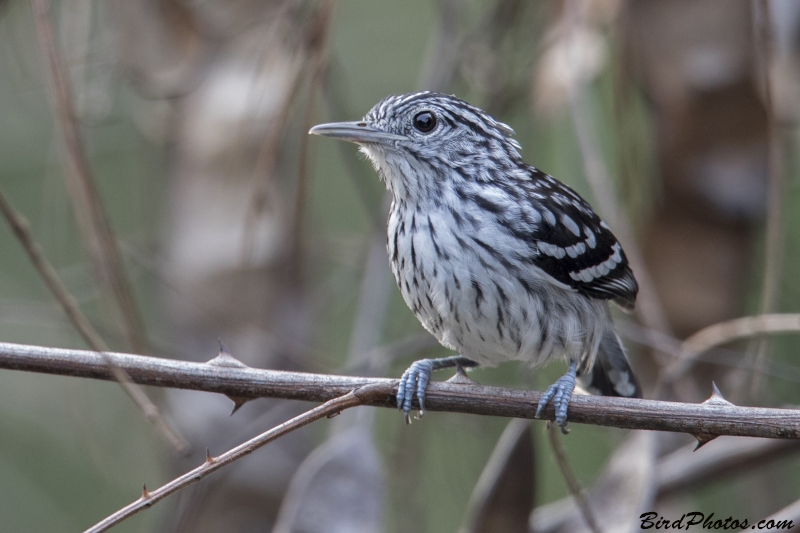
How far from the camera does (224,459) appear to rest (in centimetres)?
209

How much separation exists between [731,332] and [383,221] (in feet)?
5.58

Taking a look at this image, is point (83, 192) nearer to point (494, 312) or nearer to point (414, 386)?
point (414, 386)

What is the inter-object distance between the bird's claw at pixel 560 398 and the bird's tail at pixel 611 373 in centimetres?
89

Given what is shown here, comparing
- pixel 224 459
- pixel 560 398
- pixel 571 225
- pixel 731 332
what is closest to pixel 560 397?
pixel 560 398

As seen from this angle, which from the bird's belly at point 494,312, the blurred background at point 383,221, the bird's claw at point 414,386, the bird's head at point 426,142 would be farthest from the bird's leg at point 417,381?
→ the bird's head at point 426,142

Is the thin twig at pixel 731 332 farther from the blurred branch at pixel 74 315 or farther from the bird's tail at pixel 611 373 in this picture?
the blurred branch at pixel 74 315

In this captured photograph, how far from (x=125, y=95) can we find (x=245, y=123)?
341cm

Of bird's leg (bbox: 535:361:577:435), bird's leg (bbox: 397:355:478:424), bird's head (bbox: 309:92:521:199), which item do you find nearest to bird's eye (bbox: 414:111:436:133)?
bird's head (bbox: 309:92:521:199)

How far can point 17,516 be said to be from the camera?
770cm

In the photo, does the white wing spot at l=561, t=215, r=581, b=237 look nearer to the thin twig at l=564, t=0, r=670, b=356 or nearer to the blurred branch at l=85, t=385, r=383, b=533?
the thin twig at l=564, t=0, r=670, b=356

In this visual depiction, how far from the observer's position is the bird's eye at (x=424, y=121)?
3.37 metres

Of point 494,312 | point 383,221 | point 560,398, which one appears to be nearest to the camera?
point 560,398

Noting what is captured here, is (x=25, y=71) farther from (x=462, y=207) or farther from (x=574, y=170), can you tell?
(x=574, y=170)

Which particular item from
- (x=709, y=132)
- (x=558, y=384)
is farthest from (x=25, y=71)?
(x=709, y=132)
